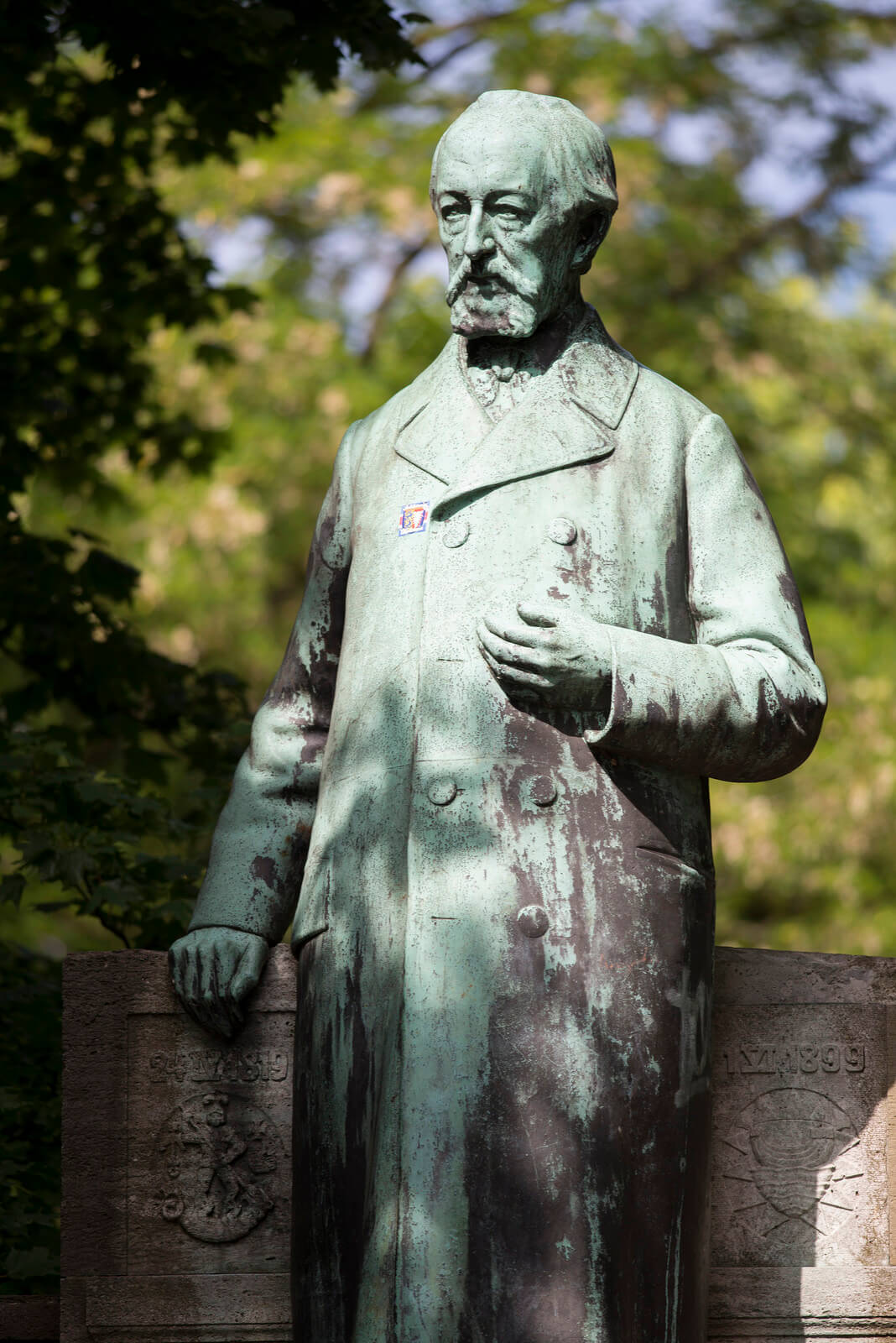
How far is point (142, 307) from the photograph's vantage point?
8.20m

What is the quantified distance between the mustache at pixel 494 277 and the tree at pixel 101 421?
96.0 inches

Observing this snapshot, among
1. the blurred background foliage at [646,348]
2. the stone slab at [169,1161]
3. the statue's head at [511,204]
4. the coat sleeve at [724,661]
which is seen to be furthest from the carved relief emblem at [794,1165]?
the blurred background foliage at [646,348]

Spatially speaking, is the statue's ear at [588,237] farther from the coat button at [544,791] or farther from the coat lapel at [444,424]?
the coat button at [544,791]

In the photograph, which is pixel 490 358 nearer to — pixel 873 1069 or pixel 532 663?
pixel 532 663

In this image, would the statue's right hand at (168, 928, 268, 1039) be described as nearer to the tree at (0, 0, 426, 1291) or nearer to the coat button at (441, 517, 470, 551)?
the coat button at (441, 517, 470, 551)

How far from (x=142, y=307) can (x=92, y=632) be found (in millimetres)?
1676

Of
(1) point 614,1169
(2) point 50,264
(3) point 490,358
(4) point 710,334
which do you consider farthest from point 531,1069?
(4) point 710,334

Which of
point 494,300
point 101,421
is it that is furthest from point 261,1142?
point 101,421

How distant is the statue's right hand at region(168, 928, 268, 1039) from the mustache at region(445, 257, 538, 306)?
51.4 inches

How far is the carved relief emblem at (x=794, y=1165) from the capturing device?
3.97m

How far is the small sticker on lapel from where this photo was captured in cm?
375

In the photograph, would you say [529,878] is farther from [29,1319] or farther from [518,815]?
[29,1319]

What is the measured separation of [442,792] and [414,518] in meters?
0.55

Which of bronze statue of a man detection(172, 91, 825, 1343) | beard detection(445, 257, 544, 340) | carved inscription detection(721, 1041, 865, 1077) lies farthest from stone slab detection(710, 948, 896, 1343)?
beard detection(445, 257, 544, 340)
